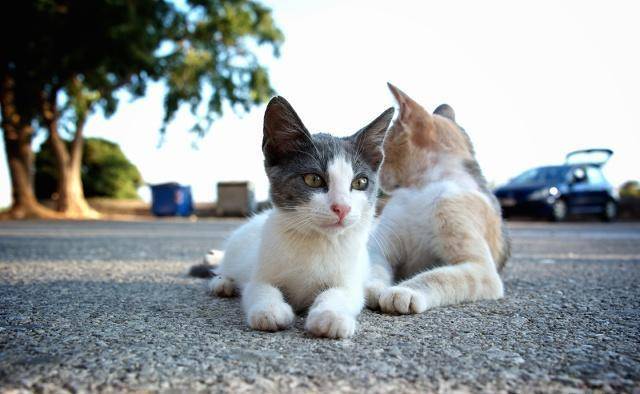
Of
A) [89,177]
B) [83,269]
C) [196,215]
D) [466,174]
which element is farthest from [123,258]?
[89,177]

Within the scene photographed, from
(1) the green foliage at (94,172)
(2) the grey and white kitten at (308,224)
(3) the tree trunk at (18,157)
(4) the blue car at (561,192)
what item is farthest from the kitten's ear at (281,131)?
(1) the green foliage at (94,172)

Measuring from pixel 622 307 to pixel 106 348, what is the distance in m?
2.62

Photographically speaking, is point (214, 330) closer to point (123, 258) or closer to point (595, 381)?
point (595, 381)

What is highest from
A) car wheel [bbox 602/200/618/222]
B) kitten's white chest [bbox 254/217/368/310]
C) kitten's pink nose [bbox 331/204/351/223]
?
kitten's pink nose [bbox 331/204/351/223]

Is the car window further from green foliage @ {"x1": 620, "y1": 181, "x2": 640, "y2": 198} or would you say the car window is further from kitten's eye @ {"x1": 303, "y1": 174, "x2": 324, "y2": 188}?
kitten's eye @ {"x1": 303, "y1": 174, "x2": 324, "y2": 188}

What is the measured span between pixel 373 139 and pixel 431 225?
31.0 inches

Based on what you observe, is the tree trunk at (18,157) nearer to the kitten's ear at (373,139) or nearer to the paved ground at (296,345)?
the paved ground at (296,345)

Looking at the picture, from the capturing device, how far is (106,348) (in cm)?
154

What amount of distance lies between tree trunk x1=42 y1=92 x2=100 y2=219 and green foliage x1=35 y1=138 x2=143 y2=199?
239 inches

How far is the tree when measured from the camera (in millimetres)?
12945

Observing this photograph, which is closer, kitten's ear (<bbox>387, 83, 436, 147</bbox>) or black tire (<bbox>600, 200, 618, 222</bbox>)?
kitten's ear (<bbox>387, 83, 436, 147</bbox>)

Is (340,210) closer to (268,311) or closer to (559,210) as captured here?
(268,311)

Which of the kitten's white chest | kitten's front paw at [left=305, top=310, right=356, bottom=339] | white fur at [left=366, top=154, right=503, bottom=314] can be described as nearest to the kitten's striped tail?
white fur at [left=366, top=154, right=503, bottom=314]

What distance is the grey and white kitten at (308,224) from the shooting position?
1964 mm
